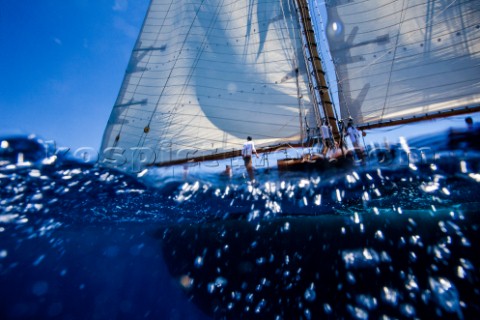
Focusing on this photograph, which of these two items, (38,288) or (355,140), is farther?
(38,288)

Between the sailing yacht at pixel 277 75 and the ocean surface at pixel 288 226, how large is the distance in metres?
1.51

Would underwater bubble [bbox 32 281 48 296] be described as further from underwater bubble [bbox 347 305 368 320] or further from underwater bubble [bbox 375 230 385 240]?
underwater bubble [bbox 375 230 385 240]

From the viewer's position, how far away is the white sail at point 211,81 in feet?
25.5

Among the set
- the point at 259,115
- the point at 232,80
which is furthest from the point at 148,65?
Answer: the point at 259,115

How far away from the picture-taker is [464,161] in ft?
19.3

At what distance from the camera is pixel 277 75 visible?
798cm

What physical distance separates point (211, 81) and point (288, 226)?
7234 mm

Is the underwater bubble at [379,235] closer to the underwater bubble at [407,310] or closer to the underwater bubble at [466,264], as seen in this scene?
the underwater bubble at [466,264]

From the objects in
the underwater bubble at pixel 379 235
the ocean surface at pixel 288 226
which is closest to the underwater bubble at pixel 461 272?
the ocean surface at pixel 288 226

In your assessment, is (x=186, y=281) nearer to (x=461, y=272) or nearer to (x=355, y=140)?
(x=355, y=140)

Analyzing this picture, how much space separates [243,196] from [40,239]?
468 inches

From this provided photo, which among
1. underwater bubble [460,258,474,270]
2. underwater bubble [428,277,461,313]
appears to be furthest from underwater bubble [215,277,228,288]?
underwater bubble [460,258,474,270]

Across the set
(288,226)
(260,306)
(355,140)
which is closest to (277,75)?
(355,140)

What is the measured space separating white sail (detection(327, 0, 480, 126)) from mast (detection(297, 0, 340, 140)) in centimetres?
93
